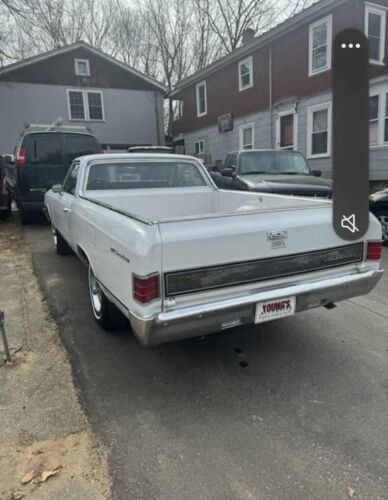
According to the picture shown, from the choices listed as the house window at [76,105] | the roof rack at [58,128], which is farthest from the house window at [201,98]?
the roof rack at [58,128]

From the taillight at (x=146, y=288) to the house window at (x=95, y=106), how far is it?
22092 millimetres

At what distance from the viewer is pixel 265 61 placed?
16.5 meters

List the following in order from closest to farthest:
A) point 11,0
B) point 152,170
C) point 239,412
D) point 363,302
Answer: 1. point 239,412
2. point 363,302
3. point 152,170
4. point 11,0

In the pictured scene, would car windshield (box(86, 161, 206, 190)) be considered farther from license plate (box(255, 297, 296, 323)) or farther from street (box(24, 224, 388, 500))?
license plate (box(255, 297, 296, 323))

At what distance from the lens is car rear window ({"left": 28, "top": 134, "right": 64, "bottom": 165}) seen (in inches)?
356

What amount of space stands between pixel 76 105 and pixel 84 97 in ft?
2.06

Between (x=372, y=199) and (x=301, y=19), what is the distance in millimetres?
10106

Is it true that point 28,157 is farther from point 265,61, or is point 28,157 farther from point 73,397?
point 265,61

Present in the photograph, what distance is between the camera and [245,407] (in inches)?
A: 108

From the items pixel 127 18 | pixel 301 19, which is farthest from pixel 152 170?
pixel 127 18

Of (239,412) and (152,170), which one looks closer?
(239,412)

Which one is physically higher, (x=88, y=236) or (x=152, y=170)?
(x=152, y=170)

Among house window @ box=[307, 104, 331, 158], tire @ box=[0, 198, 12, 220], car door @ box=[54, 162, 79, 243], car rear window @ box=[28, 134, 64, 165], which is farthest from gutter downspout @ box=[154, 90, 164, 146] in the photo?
car door @ box=[54, 162, 79, 243]

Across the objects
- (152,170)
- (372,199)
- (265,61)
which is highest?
(265,61)
